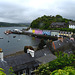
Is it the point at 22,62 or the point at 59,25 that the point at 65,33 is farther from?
the point at 22,62

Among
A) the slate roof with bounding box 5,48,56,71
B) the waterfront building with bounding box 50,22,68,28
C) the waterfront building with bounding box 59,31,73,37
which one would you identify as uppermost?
the waterfront building with bounding box 50,22,68,28

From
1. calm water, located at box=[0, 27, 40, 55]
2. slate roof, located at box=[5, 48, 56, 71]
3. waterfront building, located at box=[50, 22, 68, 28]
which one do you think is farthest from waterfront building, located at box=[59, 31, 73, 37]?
slate roof, located at box=[5, 48, 56, 71]

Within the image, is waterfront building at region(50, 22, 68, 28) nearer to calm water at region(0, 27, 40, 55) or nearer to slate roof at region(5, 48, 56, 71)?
calm water at region(0, 27, 40, 55)

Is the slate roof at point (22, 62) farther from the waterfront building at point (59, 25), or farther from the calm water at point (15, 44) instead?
the waterfront building at point (59, 25)

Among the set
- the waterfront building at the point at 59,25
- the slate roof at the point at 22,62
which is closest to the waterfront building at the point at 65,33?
the waterfront building at the point at 59,25

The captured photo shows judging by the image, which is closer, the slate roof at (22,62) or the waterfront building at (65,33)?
the slate roof at (22,62)

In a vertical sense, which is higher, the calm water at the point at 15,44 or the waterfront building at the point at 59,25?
the waterfront building at the point at 59,25

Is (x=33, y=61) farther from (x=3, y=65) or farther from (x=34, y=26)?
(x=34, y=26)

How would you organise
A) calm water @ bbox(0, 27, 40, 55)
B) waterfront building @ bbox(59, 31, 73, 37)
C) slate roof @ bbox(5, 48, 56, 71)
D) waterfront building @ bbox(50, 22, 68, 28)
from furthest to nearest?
waterfront building @ bbox(50, 22, 68, 28)
waterfront building @ bbox(59, 31, 73, 37)
calm water @ bbox(0, 27, 40, 55)
slate roof @ bbox(5, 48, 56, 71)

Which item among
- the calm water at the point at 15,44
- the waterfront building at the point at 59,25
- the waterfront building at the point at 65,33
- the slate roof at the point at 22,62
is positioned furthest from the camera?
the waterfront building at the point at 59,25

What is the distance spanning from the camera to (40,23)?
11956cm

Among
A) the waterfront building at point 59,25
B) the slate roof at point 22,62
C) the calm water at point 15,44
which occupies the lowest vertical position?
the calm water at point 15,44

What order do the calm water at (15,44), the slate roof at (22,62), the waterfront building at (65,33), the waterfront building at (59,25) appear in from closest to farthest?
the slate roof at (22,62) → the calm water at (15,44) → the waterfront building at (65,33) → the waterfront building at (59,25)

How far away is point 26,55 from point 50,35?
222ft
